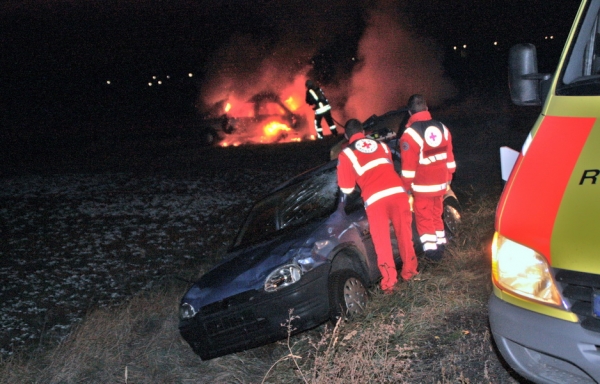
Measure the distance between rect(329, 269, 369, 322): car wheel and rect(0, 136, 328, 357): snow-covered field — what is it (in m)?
2.41

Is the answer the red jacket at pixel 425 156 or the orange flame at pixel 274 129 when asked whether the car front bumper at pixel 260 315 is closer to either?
the red jacket at pixel 425 156

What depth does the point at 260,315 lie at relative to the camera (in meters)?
4.60

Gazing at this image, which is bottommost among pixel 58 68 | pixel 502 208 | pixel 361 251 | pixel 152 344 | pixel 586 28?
pixel 152 344

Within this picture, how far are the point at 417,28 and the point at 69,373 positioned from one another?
23.9 meters

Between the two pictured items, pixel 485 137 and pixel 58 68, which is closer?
pixel 485 137

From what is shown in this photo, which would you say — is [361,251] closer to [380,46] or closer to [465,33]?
[380,46]

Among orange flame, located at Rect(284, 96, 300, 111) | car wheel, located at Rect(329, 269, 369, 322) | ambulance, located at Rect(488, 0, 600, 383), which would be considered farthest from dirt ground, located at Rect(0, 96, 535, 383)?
orange flame, located at Rect(284, 96, 300, 111)

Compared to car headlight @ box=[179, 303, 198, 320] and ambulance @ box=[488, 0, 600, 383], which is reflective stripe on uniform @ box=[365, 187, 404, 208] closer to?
car headlight @ box=[179, 303, 198, 320]

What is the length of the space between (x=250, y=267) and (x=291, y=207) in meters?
1.16

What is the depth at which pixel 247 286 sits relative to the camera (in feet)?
15.5

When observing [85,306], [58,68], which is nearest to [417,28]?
[85,306]

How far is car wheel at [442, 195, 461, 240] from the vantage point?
6.62 metres

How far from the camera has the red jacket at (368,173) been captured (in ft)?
17.4

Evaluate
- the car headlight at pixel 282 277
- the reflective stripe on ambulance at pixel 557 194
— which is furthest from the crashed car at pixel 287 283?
the reflective stripe on ambulance at pixel 557 194
